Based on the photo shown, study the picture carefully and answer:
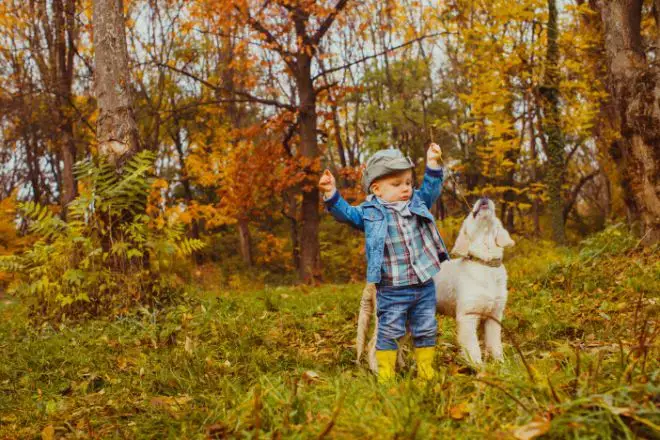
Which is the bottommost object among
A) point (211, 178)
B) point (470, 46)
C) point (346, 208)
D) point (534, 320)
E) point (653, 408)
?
point (534, 320)

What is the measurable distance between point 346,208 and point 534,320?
9.11ft

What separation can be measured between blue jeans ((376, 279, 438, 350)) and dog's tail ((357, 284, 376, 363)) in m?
0.34

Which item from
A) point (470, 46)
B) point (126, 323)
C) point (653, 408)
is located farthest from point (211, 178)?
point (653, 408)

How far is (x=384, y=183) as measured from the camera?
3.90m

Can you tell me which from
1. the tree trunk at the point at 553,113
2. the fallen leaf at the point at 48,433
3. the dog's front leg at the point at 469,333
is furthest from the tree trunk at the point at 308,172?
the fallen leaf at the point at 48,433

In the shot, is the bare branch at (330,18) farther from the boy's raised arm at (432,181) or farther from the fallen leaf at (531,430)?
the fallen leaf at (531,430)

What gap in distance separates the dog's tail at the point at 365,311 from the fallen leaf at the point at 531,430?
6.79ft

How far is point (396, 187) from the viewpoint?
152 inches

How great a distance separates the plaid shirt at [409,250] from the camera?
369 cm

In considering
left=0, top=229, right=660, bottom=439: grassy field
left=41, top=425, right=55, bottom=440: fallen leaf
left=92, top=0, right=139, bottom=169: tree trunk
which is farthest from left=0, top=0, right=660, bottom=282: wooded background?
left=41, top=425, right=55, bottom=440: fallen leaf

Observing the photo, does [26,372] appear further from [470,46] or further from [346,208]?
[470,46]

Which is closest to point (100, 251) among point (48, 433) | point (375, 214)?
point (48, 433)

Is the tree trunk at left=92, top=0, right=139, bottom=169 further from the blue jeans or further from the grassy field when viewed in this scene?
the blue jeans

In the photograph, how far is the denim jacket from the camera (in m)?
3.70
